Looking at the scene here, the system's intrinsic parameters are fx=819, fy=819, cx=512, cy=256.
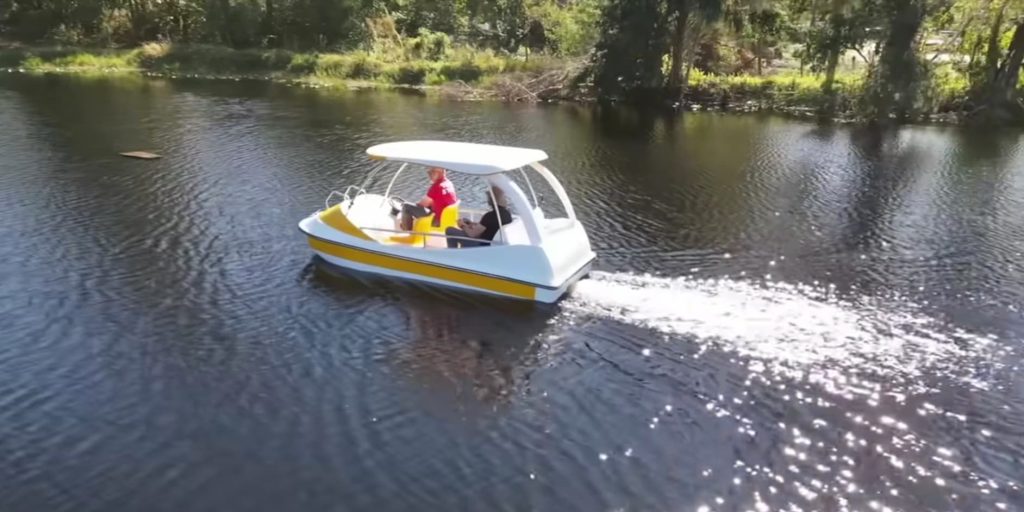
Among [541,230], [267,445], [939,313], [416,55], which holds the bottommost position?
[267,445]

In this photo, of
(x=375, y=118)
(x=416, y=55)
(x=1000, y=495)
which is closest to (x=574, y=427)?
(x=1000, y=495)

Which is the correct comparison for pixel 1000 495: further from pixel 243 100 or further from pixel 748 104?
pixel 243 100

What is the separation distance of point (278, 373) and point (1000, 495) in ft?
34.1

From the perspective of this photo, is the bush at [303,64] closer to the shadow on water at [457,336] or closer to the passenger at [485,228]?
the shadow on water at [457,336]

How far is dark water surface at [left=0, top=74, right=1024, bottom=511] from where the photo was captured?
10547mm

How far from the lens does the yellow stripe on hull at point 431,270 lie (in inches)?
619

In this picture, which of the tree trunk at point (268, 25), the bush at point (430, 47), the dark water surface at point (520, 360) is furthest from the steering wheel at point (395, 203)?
the tree trunk at point (268, 25)

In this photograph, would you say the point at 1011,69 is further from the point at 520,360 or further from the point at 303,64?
the point at 303,64

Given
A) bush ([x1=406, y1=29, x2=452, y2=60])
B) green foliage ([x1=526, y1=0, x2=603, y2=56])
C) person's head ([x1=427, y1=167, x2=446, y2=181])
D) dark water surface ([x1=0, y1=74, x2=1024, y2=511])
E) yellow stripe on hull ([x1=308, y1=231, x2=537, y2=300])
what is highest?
green foliage ([x1=526, y1=0, x2=603, y2=56])

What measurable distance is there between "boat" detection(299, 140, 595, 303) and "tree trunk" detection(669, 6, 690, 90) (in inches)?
1156

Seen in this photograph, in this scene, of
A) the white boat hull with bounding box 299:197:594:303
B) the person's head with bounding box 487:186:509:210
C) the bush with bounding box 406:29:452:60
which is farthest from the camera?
the bush with bounding box 406:29:452:60

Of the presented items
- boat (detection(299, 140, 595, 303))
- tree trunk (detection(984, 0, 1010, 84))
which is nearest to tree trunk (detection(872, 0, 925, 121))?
tree trunk (detection(984, 0, 1010, 84))

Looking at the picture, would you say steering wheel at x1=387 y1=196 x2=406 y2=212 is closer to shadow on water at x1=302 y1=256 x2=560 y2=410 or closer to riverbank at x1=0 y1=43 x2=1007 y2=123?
shadow on water at x1=302 y1=256 x2=560 y2=410

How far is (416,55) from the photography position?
182 feet
